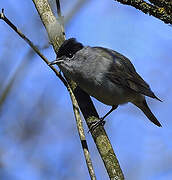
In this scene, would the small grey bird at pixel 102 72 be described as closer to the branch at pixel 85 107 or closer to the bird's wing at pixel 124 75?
the bird's wing at pixel 124 75

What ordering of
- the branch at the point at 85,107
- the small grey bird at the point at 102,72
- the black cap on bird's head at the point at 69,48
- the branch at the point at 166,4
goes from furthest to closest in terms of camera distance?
the small grey bird at the point at 102,72
the black cap on bird's head at the point at 69,48
the branch at the point at 85,107
the branch at the point at 166,4

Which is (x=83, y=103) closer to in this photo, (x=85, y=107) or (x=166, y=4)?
(x=85, y=107)

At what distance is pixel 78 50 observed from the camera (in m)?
4.32

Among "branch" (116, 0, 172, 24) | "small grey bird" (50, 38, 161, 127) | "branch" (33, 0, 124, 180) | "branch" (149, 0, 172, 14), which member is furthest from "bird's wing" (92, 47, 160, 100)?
"branch" (149, 0, 172, 14)

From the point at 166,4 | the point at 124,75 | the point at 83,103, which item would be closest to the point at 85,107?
the point at 83,103

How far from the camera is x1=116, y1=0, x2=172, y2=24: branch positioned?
2066mm

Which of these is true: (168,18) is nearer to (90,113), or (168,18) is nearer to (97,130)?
(97,130)

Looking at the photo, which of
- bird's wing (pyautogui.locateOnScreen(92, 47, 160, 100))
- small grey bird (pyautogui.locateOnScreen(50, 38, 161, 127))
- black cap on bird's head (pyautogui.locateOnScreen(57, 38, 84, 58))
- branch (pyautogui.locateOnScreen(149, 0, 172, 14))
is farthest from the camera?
bird's wing (pyautogui.locateOnScreen(92, 47, 160, 100))

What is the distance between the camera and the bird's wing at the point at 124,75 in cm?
433

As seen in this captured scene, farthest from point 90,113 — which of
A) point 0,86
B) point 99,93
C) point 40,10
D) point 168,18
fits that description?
point 168,18

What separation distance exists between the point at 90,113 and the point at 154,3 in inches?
69.3

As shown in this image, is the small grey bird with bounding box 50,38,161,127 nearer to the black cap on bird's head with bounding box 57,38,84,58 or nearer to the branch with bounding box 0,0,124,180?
the black cap on bird's head with bounding box 57,38,84,58

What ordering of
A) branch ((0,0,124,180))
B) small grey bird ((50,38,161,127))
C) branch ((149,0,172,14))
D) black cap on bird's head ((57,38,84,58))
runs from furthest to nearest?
small grey bird ((50,38,161,127)) → black cap on bird's head ((57,38,84,58)) → branch ((0,0,124,180)) → branch ((149,0,172,14))

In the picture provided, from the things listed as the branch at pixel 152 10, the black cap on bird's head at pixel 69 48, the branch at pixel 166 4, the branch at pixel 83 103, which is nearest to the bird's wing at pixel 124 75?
the black cap on bird's head at pixel 69 48
